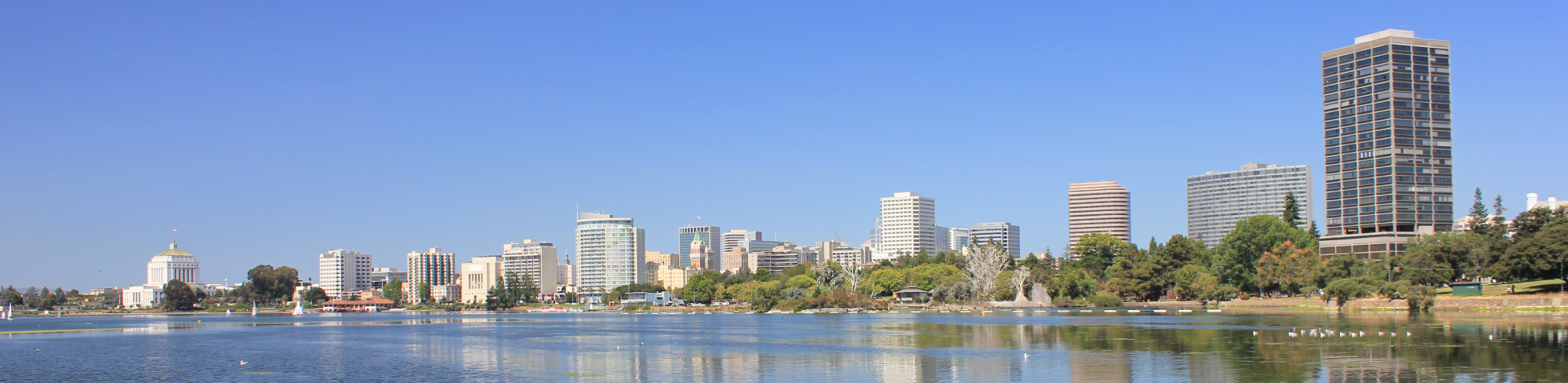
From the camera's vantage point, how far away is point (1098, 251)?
478 ft

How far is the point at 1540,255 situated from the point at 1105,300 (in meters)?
49.5

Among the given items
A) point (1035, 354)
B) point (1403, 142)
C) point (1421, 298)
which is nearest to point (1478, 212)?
point (1403, 142)

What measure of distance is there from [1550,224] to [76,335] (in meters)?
111

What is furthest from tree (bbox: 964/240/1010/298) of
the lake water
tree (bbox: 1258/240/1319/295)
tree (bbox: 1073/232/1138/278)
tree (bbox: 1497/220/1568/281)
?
tree (bbox: 1497/220/1568/281)

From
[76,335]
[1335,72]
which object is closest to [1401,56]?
[1335,72]

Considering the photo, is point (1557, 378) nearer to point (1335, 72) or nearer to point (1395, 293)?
point (1395, 293)

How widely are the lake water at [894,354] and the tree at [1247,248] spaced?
4075 centimetres

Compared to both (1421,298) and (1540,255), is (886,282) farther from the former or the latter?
(1540,255)

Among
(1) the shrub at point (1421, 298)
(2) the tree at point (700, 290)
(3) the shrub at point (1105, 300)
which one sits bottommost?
(2) the tree at point (700, 290)

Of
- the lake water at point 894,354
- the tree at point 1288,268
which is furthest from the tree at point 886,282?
the lake water at point 894,354

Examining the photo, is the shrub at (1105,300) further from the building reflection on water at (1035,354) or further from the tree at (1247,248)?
the building reflection on water at (1035,354)

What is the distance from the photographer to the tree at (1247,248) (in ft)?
380

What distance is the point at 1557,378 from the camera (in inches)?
1190

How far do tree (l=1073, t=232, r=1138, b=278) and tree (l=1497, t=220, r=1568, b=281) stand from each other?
64053mm
